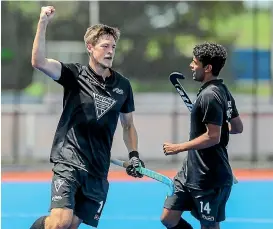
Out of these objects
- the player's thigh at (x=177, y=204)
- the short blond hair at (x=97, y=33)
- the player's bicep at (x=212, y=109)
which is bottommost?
the player's thigh at (x=177, y=204)

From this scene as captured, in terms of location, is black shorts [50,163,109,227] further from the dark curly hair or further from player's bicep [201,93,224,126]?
the dark curly hair

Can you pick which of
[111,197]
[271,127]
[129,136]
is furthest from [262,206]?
[271,127]

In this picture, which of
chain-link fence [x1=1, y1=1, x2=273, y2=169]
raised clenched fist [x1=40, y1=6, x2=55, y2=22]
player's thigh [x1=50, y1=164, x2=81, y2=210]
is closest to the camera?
raised clenched fist [x1=40, y1=6, x2=55, y2=22]

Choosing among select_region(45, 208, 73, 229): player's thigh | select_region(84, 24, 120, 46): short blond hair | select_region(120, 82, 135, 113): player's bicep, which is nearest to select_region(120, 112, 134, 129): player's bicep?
select_region(120, 82, 135, 113): player's bicep

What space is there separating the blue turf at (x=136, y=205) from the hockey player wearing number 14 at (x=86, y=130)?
9.02 ft

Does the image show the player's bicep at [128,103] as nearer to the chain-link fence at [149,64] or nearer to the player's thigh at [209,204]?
the player's thigh at [209,204]

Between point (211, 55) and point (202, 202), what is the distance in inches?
47.5

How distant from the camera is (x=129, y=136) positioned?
21.7 ft

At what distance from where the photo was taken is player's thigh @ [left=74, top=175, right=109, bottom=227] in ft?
20.2

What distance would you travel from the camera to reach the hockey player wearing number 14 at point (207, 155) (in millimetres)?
6469

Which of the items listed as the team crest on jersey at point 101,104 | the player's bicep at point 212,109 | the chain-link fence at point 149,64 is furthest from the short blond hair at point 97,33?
the chain-link fence at point 149,64

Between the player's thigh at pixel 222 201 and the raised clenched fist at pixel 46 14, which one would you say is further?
the player's thigh at pixel 222 201

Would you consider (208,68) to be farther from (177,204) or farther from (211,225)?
(211,225)

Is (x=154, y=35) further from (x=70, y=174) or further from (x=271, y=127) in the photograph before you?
(x=70, y=174)
